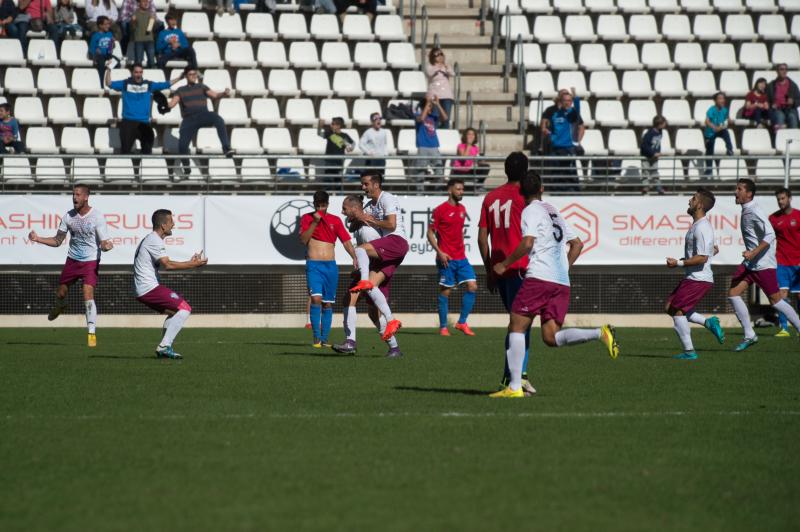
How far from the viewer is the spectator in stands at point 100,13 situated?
2814 centimetres

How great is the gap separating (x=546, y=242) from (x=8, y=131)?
1686 centimetres

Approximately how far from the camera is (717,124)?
1061 inches

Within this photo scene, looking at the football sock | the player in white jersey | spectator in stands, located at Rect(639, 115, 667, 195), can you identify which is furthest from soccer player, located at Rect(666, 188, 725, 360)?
spectator in stands, located at Rect(639, 115, 667, 195)

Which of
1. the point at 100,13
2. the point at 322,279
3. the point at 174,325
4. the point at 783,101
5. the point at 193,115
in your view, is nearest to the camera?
the point at 174,325

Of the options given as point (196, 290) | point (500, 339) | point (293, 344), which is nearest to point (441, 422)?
point (293, 344)

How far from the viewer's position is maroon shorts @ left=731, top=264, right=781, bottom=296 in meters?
17.8

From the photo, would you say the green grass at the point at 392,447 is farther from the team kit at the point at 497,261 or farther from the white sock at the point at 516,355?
the team kit at the point at 497,261

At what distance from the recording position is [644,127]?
28562 mm

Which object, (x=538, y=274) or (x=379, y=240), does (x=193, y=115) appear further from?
(x=538, y=274)

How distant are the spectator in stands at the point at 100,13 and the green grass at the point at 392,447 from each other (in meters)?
15.6

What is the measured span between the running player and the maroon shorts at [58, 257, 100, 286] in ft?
18.9

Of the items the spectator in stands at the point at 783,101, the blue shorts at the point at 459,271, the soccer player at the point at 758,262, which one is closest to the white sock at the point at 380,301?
the soccer player at the point at 758,262

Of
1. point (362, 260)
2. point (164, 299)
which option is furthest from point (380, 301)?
point (164, 299)

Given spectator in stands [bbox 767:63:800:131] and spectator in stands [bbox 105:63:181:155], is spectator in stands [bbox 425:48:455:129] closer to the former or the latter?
spectator in stands [bbox 105:63:181:155]
